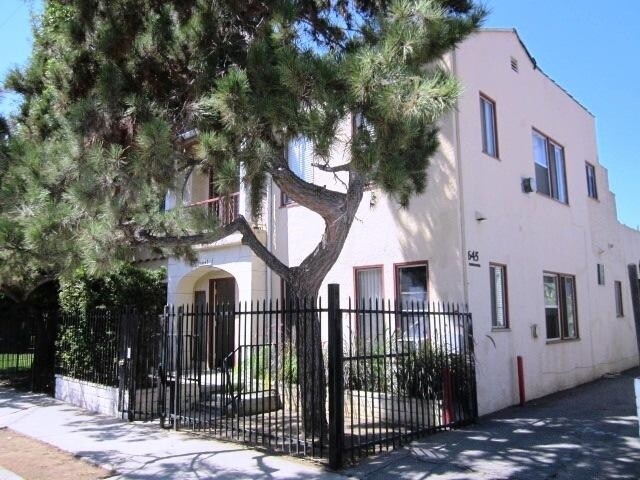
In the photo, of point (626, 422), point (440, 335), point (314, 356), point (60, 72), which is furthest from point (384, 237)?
point (60, 72)

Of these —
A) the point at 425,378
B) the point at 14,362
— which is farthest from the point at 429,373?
the point at 14,362

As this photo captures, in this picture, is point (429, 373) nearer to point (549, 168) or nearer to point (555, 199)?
point (555, 199)

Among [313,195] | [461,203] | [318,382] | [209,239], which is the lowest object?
[318,382]

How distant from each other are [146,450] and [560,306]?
9.62 metres

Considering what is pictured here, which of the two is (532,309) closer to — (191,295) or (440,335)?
(440,335)

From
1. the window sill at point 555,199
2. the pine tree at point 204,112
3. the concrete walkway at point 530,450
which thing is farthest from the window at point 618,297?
the pine tree at point 204,112

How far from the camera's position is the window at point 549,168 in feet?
44.6

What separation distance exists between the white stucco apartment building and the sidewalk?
395cm

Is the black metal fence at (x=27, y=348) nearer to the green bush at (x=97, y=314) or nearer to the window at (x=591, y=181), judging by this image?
the green bush at (x=97, y=314)

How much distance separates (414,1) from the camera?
6402mm

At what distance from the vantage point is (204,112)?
6996mm

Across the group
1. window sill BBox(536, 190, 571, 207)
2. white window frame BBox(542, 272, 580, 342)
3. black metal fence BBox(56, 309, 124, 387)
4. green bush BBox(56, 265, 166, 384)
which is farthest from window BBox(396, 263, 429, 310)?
black metal fence BBox(56, 309, 124, 387)

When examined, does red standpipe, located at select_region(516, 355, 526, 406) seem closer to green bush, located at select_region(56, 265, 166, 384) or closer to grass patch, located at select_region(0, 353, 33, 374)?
green bush, located at select_region(56, 265, 166, 384)

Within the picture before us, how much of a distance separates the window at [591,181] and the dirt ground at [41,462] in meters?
14.3
